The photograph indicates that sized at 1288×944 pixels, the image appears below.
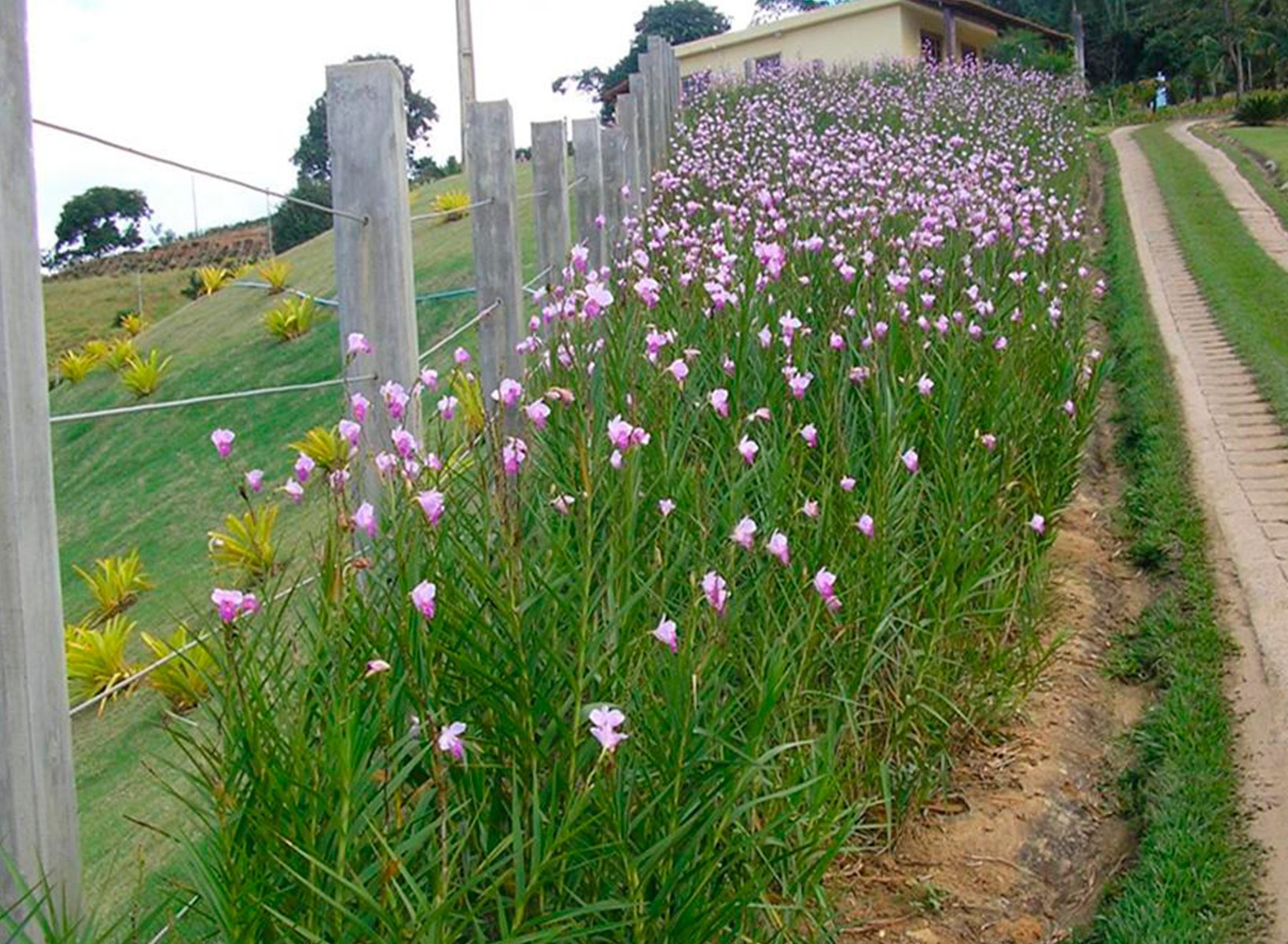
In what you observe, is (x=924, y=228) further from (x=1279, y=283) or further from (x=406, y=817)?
(x=1279, y=283)

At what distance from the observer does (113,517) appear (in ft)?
28.4

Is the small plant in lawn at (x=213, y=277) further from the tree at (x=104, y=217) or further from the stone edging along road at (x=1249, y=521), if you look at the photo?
the stone edging along road at (x=1249, y=521)

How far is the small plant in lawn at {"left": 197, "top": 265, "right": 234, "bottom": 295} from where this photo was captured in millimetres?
→ 14930

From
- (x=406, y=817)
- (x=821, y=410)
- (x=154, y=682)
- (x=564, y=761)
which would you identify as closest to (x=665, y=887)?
(x=564, y=761)

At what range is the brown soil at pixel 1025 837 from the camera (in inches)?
127

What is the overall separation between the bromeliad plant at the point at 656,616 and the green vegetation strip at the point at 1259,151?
12623mm

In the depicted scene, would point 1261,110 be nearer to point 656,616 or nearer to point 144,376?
point 144,376

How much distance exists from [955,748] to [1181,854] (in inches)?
27.7

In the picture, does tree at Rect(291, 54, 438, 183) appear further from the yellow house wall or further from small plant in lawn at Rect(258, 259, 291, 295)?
small plant in lawn at Rect(258, 259, 291, 295)

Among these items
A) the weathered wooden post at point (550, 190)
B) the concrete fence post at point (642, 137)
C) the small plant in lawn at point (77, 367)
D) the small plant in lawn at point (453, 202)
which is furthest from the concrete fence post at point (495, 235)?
the small plant in lawn at point (77, 367)

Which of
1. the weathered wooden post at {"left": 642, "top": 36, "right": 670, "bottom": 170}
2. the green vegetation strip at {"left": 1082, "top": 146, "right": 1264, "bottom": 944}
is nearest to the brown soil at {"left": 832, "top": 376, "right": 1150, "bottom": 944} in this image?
the green vegetation strip at {"left": 1082, "top": 146, "right": 1264, "bottom": 944}

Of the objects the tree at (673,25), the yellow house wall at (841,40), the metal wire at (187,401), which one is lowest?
the metal wire at (187,401)

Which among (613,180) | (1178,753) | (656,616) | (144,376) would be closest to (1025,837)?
A: (1178,753)

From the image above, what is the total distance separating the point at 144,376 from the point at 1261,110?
26.6 metres
